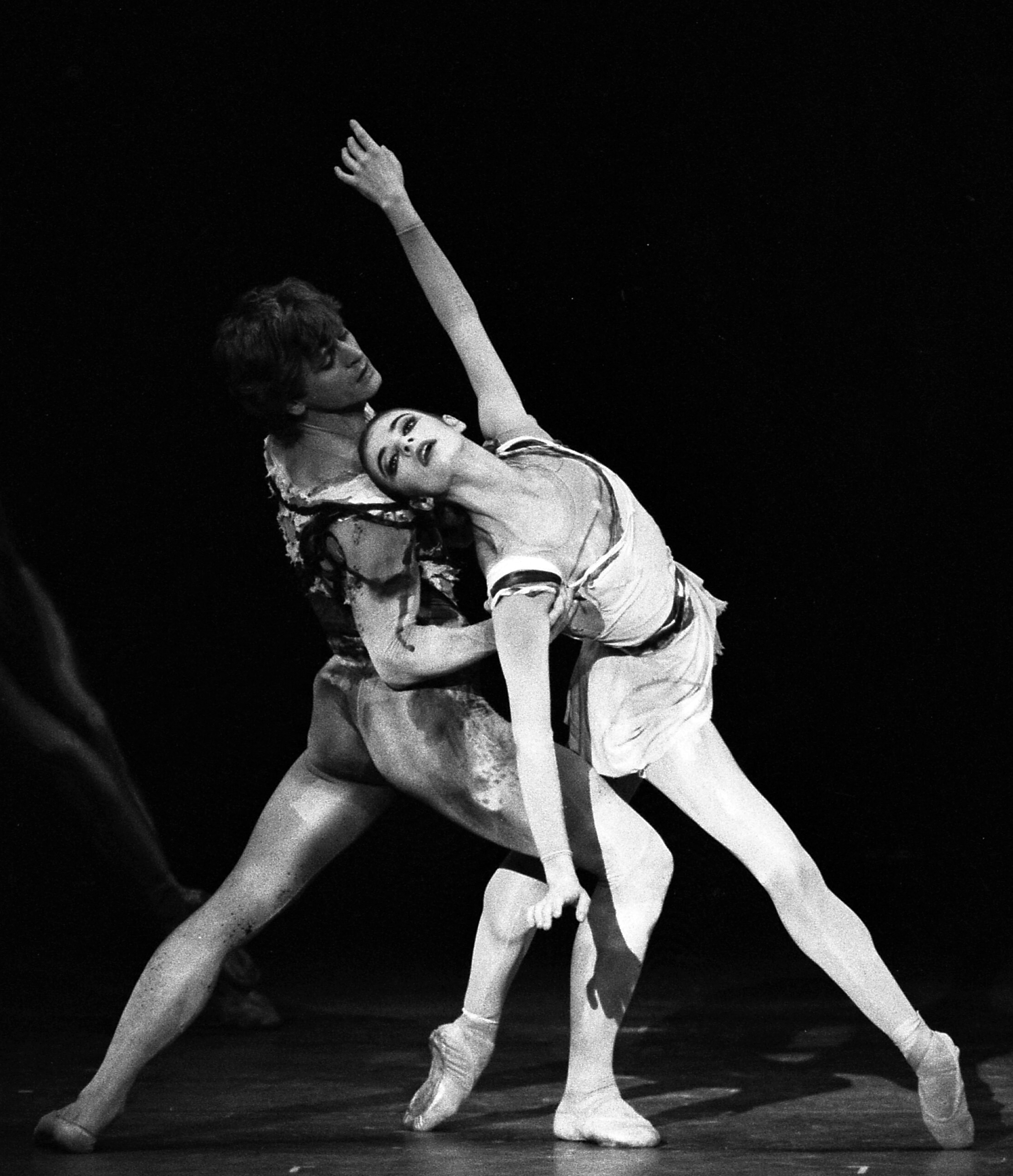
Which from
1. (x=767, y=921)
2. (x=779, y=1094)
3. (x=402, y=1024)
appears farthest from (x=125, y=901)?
(x=779, y=1094)

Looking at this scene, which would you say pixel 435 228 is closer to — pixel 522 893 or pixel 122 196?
pixel 122 196

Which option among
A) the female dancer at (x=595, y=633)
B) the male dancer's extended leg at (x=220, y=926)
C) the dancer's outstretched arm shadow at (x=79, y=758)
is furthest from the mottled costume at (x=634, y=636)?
the dancer's outstretched arm shadow at (x=79, y=758)

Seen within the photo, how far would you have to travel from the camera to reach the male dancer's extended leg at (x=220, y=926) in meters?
3.39

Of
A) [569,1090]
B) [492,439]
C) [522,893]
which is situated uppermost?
[492,439]

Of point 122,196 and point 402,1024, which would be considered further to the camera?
point 122,196

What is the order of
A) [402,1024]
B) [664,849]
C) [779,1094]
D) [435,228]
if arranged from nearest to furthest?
[664,849], [779,1094], [402,1024], [435,228]

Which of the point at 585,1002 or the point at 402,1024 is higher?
the point at 585,1002

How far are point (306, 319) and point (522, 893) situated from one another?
38.6 inches

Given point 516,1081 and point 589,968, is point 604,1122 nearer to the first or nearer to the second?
point 589,968

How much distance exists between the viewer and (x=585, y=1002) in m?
3.41

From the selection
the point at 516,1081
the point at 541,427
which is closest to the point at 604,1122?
the point at 516,1081

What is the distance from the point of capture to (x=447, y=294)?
3.53 metres

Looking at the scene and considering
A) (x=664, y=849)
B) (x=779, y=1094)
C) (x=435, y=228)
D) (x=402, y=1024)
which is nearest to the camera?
(x=664, y=849)

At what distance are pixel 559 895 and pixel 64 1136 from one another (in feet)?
2.98
